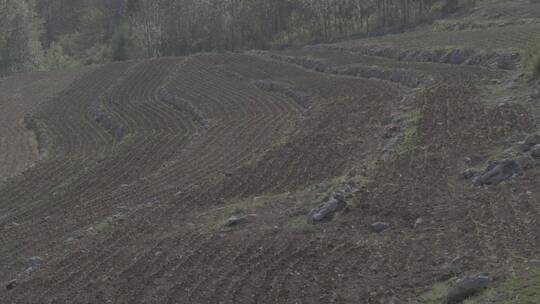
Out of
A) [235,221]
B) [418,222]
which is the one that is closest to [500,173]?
[418,222]

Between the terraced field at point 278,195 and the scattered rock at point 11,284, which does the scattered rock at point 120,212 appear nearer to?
the terraced field at point 278,195

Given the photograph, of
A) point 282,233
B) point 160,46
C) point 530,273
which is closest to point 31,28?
point 160,46

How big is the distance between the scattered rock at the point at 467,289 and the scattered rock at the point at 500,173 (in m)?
8.70

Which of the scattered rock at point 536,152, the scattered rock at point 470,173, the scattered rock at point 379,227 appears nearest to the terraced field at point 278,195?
the scattered rock at point 470,173

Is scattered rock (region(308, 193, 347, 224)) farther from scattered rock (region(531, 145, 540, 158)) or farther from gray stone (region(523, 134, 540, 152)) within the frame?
gray stone (region(523, 134, 540, 152))

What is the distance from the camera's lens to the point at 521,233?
18859mm

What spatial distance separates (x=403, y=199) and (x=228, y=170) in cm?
1458

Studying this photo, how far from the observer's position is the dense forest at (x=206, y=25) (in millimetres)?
128250

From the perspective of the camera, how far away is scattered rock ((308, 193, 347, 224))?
24078 millimetres

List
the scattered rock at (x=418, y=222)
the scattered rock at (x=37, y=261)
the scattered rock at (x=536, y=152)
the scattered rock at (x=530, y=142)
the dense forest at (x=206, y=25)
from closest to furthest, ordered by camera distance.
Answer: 1. the scattered rock at (x=418, y=222)
2. the scattered rock at (x=536, y=152)
3. the scattered rock at (x=530, y=142)
4. the scattered rock at (x=37, y=261)
5. the dense forest at (x=206, y=25)

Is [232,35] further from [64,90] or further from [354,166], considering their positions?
[354,166]

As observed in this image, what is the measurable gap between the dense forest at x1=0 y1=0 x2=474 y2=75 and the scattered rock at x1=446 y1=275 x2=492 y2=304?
11422 centimetres

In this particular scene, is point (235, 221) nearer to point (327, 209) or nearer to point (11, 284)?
point (327, 209)

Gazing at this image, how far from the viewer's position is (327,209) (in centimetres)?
2431
